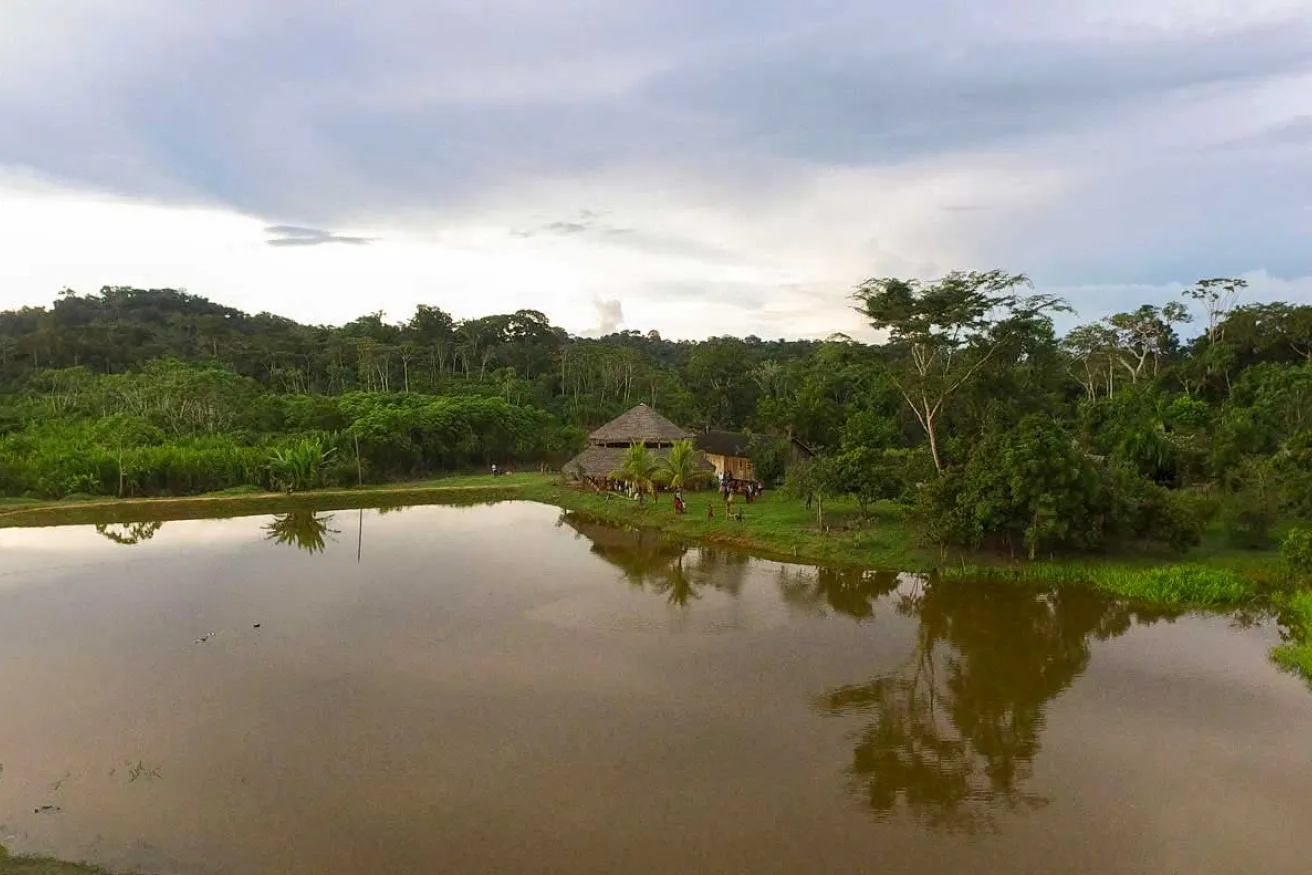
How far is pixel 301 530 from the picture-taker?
2359cm

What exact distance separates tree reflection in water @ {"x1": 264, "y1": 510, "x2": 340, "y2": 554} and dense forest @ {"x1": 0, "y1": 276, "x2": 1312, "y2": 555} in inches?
181

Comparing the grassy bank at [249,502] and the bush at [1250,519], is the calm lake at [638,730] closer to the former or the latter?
the bush at [1250,519]

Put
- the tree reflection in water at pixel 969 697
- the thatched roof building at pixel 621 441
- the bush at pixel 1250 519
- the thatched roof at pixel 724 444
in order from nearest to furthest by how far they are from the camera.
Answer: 1. the tree reflection in water at pixel 969 697
2. the bush at pixel 1250 519
3. the thatched roof at pixel 724 444
4. the thatched roof building at pixel 621 441

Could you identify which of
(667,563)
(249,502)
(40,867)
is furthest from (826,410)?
(40,867)

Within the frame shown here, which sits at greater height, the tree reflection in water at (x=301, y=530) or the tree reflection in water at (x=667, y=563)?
the tree reflection in water at (x=301, y=530)

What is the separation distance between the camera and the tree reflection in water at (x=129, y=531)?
71.4 ft

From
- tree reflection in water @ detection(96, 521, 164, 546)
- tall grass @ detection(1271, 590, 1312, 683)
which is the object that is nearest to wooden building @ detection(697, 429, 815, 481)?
tall grass @ detection(1271, 590, 1312, 683)

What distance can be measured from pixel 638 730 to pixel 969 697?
470 cm

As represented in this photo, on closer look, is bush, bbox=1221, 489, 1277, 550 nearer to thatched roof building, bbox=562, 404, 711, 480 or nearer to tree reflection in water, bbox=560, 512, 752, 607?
tree reflection in water, bbox=560, 512, 752, 607

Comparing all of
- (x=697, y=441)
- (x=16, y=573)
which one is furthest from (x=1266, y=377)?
(x=16, y=573)

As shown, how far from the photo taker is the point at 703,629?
1395 centimetres

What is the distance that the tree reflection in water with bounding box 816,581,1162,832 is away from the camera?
8.45 metres

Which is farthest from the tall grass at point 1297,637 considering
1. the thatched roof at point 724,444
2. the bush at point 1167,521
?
the thatched roof at point 724,444

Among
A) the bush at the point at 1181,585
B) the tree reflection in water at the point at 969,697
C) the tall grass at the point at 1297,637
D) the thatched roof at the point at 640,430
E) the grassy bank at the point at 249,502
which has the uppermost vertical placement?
the thatched roof at the point at 640,430
